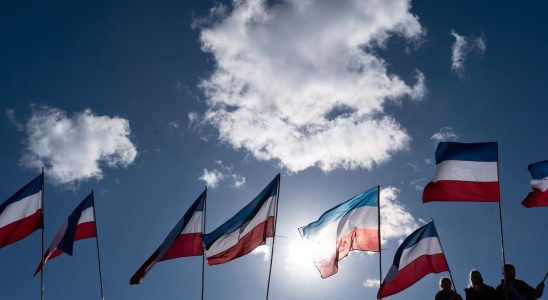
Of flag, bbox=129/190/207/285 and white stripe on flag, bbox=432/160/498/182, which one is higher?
white stripe on flag, bbox=432/160/498/182

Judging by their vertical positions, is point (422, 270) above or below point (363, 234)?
below

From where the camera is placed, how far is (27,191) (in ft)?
74.2

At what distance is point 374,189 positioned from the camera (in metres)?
20.5

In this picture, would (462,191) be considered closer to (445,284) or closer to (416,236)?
(416,236)

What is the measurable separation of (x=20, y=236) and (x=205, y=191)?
760cm

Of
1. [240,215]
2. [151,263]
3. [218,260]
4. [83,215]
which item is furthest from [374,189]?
[83,215]

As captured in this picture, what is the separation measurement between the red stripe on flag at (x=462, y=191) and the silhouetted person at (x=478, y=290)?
3642mm

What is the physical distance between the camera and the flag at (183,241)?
19656 millimetres

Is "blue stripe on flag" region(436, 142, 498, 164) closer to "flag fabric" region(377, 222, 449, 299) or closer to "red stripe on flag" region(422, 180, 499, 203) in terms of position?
"red stripe on flag" region(422, 180, 499, 203)

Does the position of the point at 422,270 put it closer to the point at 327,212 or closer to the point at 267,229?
the point at 327,212

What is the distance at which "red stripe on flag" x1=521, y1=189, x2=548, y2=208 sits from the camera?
1617 centimetres

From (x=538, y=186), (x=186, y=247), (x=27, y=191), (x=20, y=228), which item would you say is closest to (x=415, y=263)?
(x=538, y=186)

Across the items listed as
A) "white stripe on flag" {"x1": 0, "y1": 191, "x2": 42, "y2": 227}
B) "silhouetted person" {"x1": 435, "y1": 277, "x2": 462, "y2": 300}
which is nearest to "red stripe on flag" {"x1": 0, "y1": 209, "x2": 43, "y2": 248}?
"white stripe on flag" {"x1": 0, "y1": 191, "x2": 42, "y2": 227}

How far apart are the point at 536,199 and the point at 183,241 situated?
12.6 metres
